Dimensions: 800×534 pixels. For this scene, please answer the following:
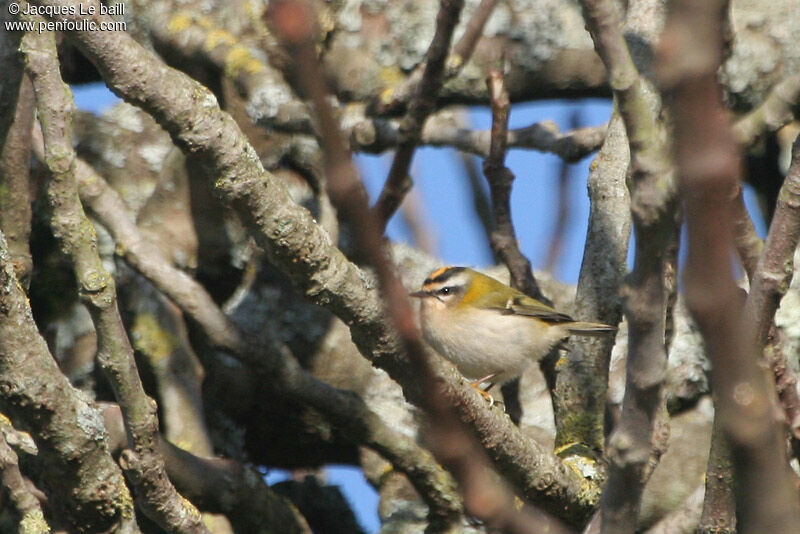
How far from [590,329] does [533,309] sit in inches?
37.6

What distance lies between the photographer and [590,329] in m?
3.79

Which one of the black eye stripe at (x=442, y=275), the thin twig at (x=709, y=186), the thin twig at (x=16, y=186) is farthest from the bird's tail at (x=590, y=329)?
the thin twig at (x=709, y=186)

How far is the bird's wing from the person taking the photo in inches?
177

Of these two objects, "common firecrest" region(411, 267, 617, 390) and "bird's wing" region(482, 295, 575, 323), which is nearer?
"bird's wing" region(482, 295, 575, 323)

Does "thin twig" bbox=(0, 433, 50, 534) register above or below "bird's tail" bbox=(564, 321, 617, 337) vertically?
below

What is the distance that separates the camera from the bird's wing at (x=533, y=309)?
4500mm

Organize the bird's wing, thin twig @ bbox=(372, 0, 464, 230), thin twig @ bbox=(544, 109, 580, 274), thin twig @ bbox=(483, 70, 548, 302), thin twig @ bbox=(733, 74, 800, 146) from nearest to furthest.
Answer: thin twig @ bbox=(733, 74, 800, 146)
thin twig @ bbox=(372, 0, 464, 230)
thin twig @ bbox=(483, 70, 548, 302)
the bird's wing
thin twig @ bbox=(544, 109, 580, 274)

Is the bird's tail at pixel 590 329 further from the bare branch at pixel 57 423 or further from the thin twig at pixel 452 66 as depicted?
the bare branch at pixel 57 423

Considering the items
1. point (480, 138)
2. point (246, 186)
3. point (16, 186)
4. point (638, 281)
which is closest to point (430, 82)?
point (480, 138)

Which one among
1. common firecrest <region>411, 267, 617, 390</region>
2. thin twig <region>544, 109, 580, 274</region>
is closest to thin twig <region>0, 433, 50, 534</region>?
common firecrest <region>411, 267, 617, 390</region>

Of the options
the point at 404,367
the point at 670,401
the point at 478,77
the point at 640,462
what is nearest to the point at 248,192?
the point at 404,367

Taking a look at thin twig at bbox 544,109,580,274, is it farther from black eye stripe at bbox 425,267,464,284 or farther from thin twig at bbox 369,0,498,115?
thin twig at bbox 369,0,498,115

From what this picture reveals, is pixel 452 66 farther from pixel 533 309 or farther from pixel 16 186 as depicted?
pixel 16 186

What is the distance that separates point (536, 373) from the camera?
5039 mm
